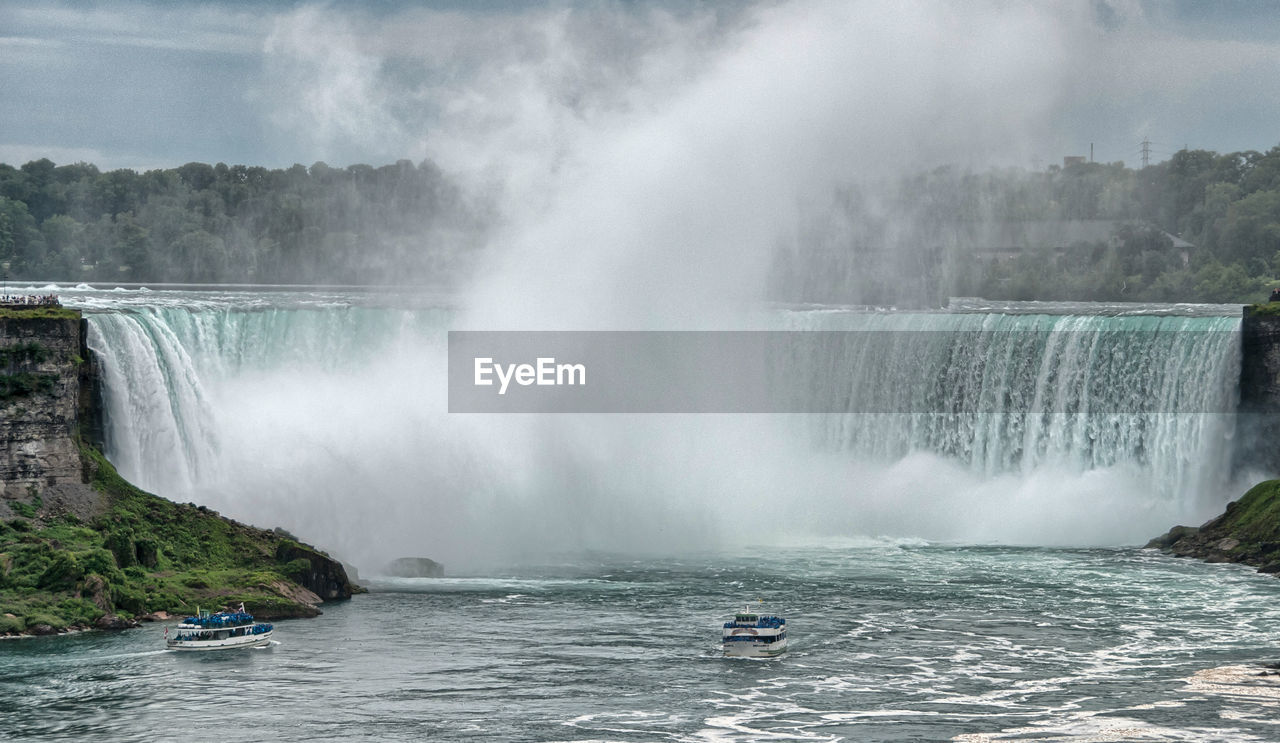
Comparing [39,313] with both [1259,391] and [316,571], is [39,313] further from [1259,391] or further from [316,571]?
[1259,391]

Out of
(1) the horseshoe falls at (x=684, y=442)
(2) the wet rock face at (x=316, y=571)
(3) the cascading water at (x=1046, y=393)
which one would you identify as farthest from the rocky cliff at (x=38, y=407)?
(3) the cascading water at (x=1046, y=393)

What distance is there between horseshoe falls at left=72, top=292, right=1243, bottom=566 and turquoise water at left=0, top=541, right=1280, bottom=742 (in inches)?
400

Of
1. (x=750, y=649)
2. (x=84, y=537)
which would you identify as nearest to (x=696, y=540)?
(x=750, y=649)

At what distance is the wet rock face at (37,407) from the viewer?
63.5 m

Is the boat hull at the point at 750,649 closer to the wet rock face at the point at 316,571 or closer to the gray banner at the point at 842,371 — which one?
the wet rock face at the point at 316,571

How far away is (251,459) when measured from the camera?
77.2 m

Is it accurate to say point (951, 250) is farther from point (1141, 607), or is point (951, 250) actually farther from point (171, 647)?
point (171, 647)

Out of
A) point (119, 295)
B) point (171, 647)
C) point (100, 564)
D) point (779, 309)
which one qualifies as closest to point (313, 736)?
point (171, 647)

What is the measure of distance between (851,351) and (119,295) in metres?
36.5

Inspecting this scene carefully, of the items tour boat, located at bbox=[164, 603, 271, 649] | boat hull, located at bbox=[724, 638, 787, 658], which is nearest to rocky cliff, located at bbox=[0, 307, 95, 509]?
tour boat, located at bbox=[164, 603, 271, 649]

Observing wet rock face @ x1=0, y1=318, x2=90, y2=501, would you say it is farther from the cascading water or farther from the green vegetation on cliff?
the green vegetation on cliff

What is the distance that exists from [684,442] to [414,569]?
22925mm

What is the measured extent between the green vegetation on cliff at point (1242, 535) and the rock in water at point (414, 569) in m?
29.6

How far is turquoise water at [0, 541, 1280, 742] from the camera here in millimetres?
46656
